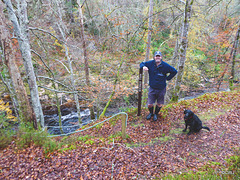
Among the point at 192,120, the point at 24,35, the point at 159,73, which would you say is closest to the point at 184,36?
the point at 159,73

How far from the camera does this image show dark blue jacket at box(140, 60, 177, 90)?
159 inches

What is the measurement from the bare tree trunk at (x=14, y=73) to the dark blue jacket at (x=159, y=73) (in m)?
4.44

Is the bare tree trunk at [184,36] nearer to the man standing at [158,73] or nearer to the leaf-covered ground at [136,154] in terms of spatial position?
the man standing at [158,73]

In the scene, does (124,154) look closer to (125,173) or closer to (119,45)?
(125,173)

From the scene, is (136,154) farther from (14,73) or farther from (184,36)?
(184,36)

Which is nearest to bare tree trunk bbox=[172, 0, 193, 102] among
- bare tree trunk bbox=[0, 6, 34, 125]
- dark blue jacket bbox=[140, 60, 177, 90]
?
dark blue jacket bbox=[140, 60, 177, 90]

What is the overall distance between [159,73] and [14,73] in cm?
506

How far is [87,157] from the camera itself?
11.5 feet

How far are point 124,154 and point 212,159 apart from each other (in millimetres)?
2296

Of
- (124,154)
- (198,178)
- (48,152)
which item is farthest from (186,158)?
(48,152)

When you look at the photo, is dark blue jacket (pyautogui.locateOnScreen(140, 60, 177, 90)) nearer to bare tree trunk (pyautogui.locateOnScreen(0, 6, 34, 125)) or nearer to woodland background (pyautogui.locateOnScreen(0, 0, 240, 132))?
woodland background (pyautogui.locateOnScreen(0, 0, 240, 132))

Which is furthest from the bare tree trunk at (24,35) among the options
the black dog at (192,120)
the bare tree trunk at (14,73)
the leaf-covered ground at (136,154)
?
the black dog at (192,120)

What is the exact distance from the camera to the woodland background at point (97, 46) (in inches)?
171

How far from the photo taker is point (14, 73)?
4.48 m
